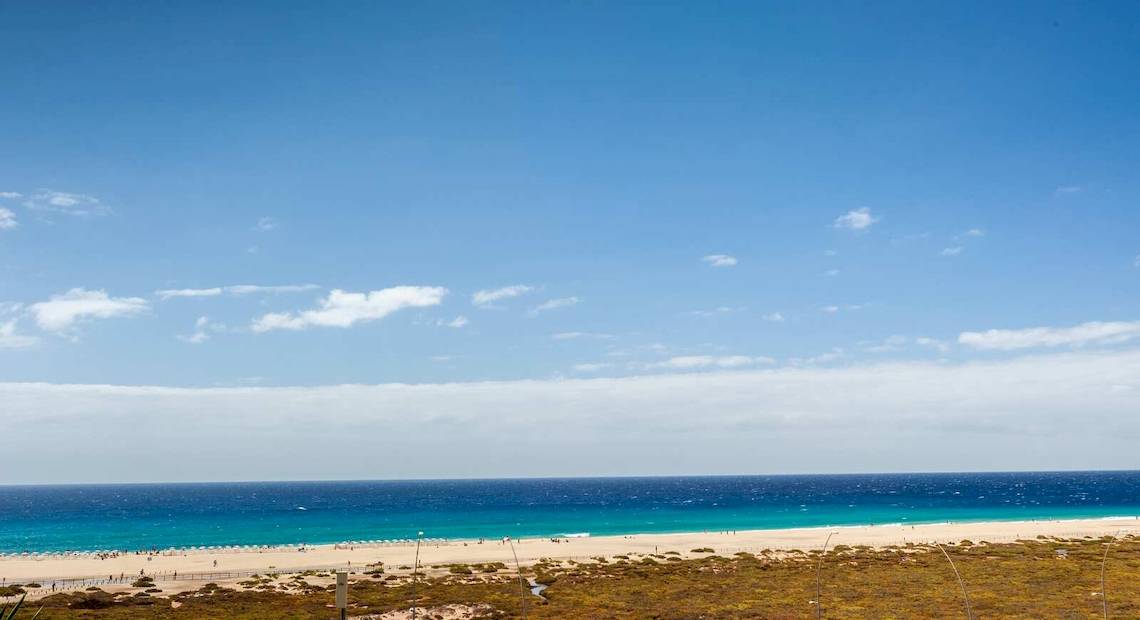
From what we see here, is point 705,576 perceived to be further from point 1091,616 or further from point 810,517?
point 810,517

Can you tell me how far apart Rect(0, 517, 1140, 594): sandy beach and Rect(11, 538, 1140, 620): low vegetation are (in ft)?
32.2

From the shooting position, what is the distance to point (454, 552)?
329 ft

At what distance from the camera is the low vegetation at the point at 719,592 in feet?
186

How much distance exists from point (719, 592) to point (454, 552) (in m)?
44.6

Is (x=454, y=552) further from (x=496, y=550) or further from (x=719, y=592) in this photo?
(x=719, y=592)

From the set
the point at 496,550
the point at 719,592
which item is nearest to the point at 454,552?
the point at 496,550

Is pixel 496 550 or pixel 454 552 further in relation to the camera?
pixel 496 550

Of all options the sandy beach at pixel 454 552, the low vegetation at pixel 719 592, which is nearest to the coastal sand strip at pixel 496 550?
the sandy beach at pixel 454 552

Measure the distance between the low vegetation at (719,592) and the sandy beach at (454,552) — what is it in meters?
9.81

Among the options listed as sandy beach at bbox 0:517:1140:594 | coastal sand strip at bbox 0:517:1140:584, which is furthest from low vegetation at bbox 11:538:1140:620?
coastal sand strip at bbox 0:517:1140:584

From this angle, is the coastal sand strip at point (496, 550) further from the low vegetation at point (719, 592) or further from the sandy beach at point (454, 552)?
the low vegetation at point (719, 592)

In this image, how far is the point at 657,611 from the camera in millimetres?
57562

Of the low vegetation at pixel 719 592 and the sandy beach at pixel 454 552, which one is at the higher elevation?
the low vegetation at pixel 719 592

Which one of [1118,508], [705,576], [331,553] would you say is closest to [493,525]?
[331,553]
